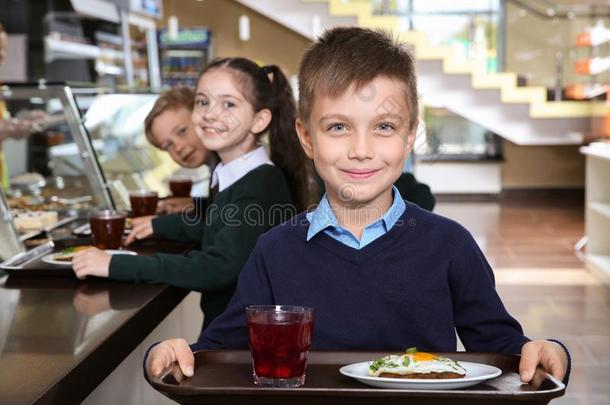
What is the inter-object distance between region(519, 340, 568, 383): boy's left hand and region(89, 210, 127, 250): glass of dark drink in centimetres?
147

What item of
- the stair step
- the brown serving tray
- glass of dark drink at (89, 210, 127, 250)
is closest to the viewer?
the brown serving tray

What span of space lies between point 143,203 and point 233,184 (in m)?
0.72

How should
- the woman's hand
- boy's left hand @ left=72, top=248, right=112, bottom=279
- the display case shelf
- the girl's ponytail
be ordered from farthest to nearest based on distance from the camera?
the display case shelf
the woman's hand
the girl's ponytail
boy's left hand @ left=72, top=248, right=112, bottom=279

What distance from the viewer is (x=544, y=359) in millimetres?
1350

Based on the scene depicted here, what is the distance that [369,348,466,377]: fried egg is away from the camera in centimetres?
125

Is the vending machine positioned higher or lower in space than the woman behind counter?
higher

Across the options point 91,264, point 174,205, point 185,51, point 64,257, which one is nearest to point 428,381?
point 91,264

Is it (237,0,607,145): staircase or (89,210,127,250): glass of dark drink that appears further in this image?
(237,0,607,145): staircase

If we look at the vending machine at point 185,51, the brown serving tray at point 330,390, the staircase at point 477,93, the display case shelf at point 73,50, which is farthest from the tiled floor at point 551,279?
the vending machine at point 185,51

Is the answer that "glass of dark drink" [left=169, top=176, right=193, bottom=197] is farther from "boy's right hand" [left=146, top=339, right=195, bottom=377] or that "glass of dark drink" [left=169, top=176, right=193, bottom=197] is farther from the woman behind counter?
"boy's right hand" [left=146, top=339, right=195, bottom=377]

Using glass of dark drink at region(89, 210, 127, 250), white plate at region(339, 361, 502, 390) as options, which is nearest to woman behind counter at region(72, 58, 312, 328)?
glass of dark drink at region(89, 210, 127, 250)

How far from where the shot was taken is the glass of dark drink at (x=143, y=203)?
3178mm

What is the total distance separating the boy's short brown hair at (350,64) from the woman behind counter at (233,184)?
749mm

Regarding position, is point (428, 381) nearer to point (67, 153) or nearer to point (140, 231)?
point (140, 231)
